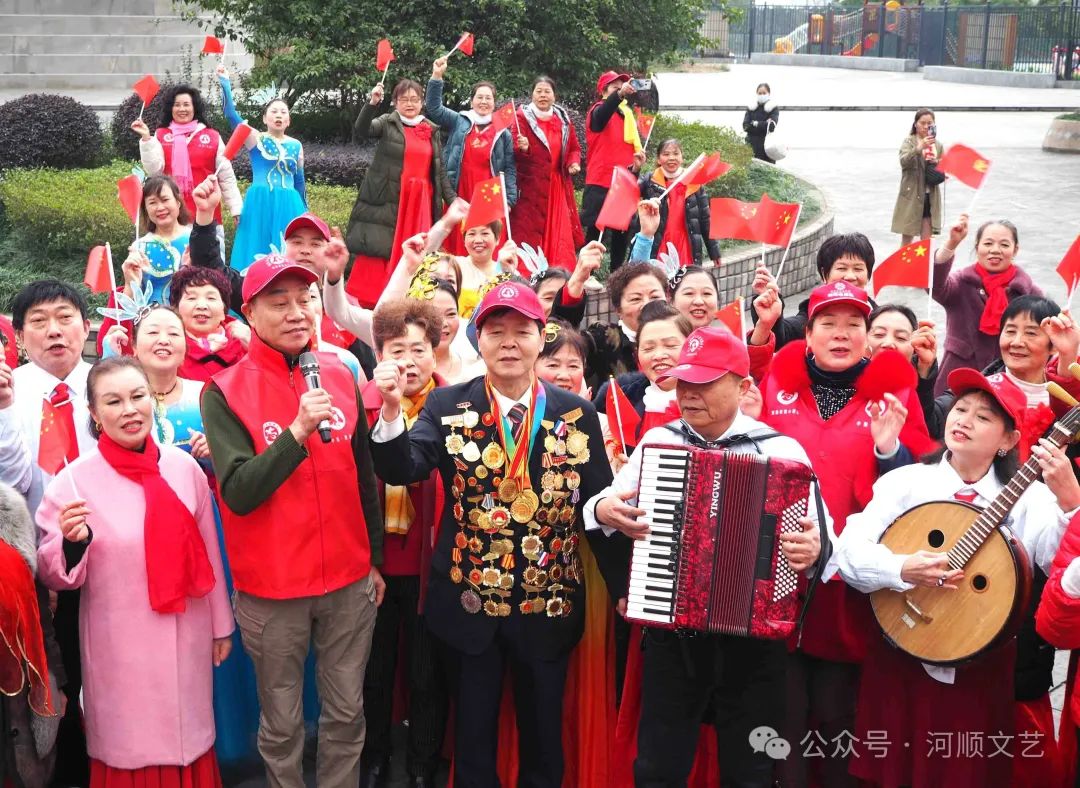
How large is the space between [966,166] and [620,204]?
6.88 ft

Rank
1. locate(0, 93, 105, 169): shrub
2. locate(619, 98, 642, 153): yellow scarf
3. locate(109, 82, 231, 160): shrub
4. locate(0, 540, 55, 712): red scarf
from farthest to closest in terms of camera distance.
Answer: locate(109, 82, 231, 160): shrub, locate(0, 93, 105, 169): shrub, locate(619, 98, 642, 153): yellow scarf, locate(0, 540, 55, 712): red scarf

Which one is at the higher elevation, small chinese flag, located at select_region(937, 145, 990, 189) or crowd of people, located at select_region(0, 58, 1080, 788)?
small chinese flag, located at select_region(937, 145, 990, 189)

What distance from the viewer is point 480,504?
4.83 meters

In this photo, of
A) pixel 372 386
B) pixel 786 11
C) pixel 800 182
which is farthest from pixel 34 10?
pixel 786 11

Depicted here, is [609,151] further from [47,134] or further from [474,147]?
[47,134]

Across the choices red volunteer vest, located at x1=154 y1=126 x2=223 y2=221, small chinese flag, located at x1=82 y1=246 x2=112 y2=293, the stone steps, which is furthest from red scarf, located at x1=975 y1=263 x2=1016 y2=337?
the stone steps

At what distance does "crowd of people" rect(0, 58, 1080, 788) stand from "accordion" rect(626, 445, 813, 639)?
9 centimetres

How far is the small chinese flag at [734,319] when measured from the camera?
6184 mm

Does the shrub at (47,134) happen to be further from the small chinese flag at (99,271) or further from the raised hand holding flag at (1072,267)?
the raised hand holding flag at (1072,267)

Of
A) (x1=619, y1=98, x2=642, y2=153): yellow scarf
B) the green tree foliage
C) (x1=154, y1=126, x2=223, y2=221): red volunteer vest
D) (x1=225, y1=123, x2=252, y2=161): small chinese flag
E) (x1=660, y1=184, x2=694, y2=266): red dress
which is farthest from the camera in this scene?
the green tree foliage

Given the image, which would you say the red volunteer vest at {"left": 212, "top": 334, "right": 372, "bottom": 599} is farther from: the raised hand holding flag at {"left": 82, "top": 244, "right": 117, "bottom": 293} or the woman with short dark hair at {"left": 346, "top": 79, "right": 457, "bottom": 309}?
the woman with short dark hair at {"left": 346, "top": 79, "right": 457, "bottom": 309}

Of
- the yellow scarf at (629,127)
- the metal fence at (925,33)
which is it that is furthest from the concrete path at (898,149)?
the yellow scarf at (629,127)

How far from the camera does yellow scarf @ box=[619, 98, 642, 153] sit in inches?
500

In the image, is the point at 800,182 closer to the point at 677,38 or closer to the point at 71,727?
the point at 677,38
